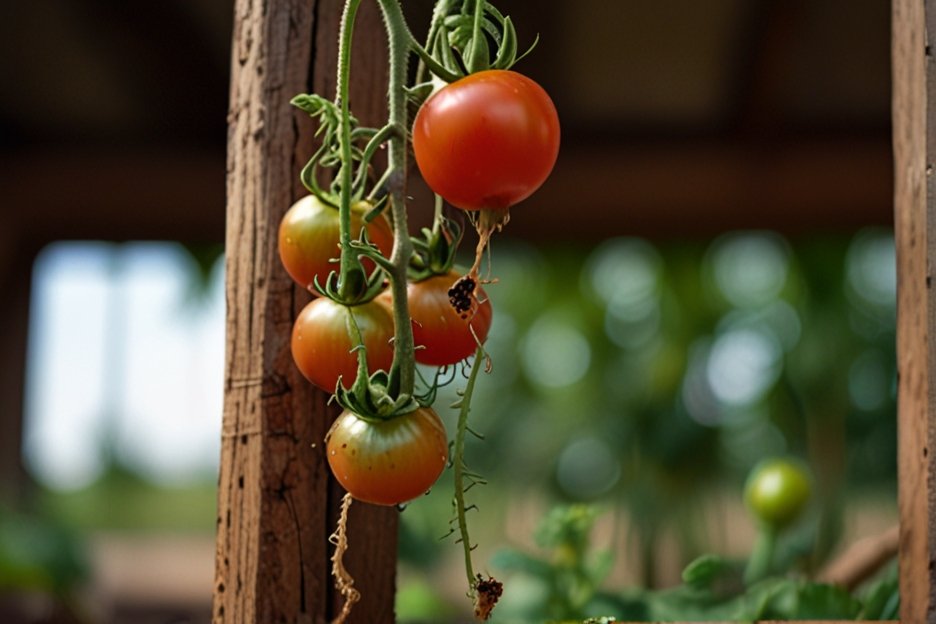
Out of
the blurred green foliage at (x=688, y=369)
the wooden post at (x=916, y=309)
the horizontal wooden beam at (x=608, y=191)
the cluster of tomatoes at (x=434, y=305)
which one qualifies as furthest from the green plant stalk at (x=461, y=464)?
the blurred green foliage at (x=688, y=369)

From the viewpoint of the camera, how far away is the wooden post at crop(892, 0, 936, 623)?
88 centimetres

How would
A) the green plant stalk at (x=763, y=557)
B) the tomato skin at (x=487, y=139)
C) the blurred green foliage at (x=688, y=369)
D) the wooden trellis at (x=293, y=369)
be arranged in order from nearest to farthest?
the tomato skin at (x=487, y=139)
the wooden trellis at (x=293, y=369)
the green plant stalk at (x=763, y=557)
the blurred green foliage at (x=688, y=369)

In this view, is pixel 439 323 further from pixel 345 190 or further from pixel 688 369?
pixel 688 369

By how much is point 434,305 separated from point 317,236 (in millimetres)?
99

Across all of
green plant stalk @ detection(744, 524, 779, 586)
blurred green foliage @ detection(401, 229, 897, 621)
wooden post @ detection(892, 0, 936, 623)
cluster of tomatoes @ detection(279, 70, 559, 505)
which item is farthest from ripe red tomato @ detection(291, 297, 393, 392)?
blurred green foliage @ detection(401, 229, 897, 621)

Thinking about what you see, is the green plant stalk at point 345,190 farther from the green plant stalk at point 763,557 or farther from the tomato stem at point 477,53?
the green plant stalk at point 763,557

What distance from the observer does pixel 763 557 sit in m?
1.42

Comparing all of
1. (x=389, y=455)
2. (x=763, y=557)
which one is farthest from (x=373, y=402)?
(x=763, y=557)

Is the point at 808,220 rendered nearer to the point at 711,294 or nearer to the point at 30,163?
the point at 30,163

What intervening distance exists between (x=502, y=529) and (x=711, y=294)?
3070 millimetres

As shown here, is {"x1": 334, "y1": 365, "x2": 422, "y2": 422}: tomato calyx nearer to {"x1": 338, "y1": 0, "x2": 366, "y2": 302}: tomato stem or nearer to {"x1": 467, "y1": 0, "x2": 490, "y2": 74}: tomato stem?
{"x1": 338, "y1": 0, "x2": 366, "y2": 302}: tomato stem

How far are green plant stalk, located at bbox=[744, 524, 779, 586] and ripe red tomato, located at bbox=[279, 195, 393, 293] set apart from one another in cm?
79

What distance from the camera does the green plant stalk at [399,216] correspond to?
2.35 ft

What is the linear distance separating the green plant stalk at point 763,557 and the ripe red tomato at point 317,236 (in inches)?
31.3
